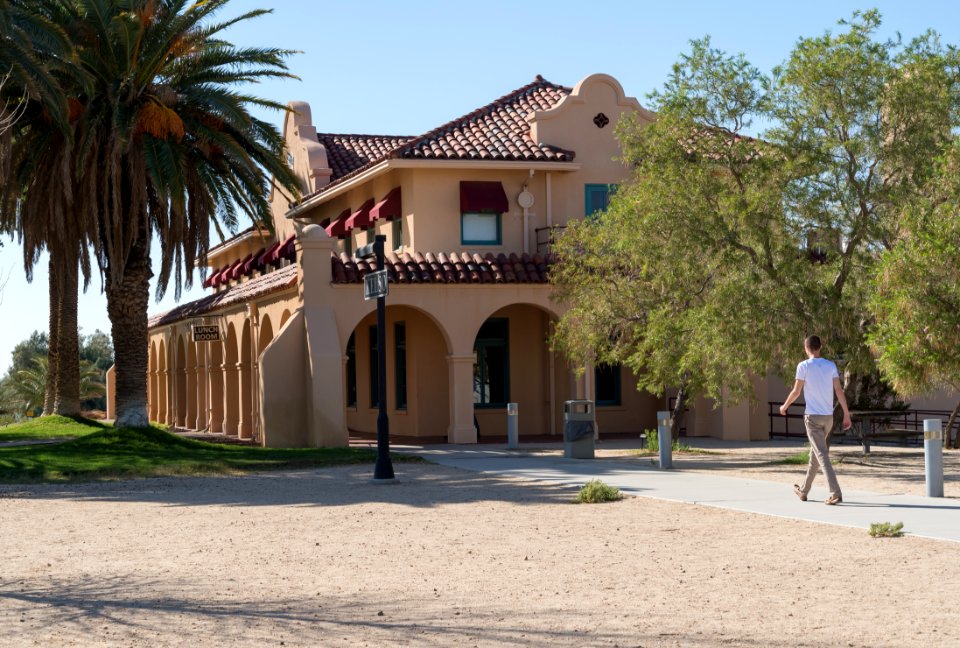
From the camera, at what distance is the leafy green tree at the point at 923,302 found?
16.7 metres

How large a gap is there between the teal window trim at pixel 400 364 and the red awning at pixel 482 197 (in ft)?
13.6

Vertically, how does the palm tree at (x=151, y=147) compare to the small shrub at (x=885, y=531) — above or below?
above

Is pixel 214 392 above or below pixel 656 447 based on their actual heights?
above

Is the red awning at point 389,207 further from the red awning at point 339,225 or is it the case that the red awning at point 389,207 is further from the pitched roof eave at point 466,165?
the red awning at point 339,225

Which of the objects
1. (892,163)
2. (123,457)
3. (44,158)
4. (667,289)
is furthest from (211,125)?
(892,163)

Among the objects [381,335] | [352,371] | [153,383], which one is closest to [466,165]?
[352,371]

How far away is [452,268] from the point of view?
29.1 meters

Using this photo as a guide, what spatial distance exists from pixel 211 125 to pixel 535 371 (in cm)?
1069

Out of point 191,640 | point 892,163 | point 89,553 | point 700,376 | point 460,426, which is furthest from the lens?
point 460,426

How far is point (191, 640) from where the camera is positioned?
25.8 feet

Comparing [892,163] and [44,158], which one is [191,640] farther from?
[44,158]

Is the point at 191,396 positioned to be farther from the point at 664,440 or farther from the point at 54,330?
the point at 664,440

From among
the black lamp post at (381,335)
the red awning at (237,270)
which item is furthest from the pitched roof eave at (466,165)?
the red awning at (237,270)

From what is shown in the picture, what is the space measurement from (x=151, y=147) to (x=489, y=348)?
10.8m
